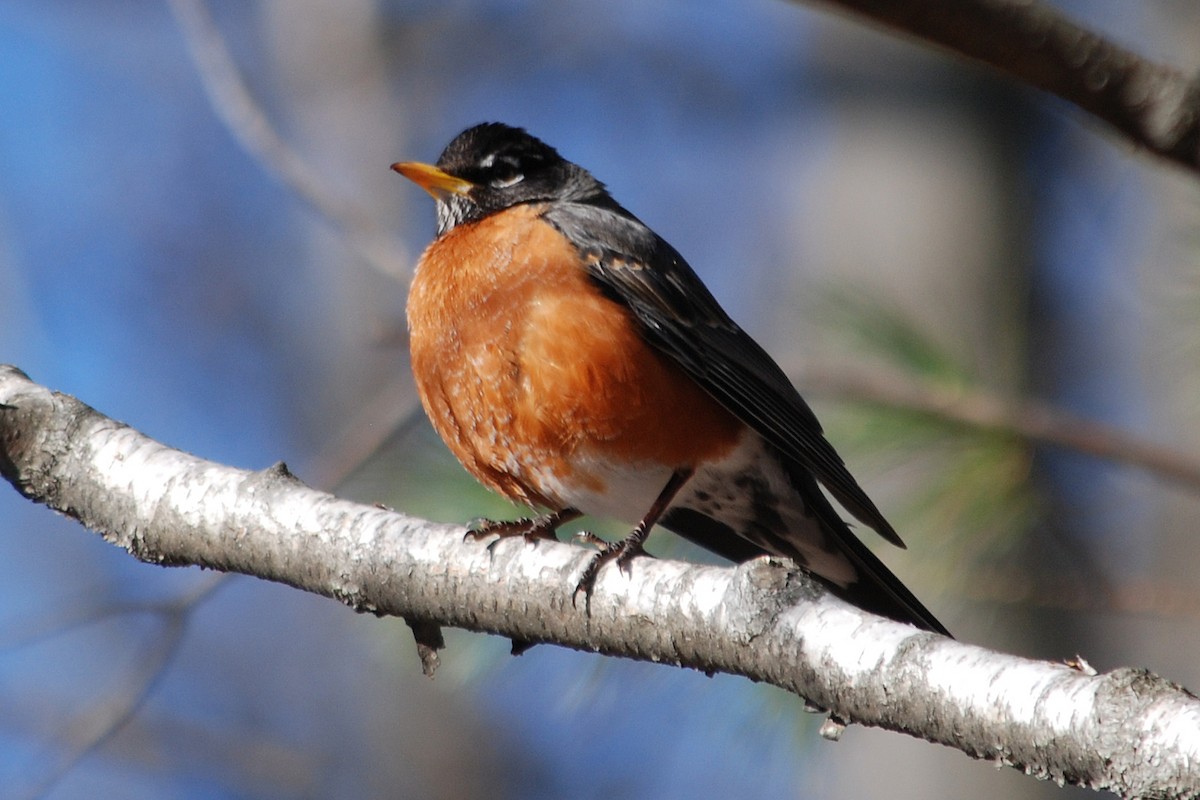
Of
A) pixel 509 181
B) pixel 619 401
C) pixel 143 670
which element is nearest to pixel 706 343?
pixel 619 401

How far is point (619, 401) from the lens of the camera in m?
3.24

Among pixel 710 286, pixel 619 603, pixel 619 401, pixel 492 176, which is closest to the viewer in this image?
pixel 619 603

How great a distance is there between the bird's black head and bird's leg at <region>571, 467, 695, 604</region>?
1.11 metres

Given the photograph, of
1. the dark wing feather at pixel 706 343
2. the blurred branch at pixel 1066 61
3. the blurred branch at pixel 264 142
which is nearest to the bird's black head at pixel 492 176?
the blurred branch at pixel 264 142

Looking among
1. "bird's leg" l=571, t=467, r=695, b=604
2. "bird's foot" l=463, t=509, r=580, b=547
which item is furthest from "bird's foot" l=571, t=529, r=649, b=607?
"bird's foot" l=463, t=509, r=580, b=547

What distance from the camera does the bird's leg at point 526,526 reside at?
265 centimetres

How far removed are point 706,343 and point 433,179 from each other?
Answer: 112 cm

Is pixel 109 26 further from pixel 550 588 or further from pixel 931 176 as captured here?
pixel 550 588

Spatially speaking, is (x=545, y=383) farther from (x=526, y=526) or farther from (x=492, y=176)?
(x=492, y=176)

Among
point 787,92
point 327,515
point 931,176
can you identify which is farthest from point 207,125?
point 327,515

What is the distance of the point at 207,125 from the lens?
32.6 feet

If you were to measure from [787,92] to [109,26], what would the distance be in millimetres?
5448

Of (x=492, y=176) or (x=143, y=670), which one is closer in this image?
(x=143, y=670)

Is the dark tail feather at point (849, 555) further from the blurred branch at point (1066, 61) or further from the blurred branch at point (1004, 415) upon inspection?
the blurred branch at point (1066, 61)
